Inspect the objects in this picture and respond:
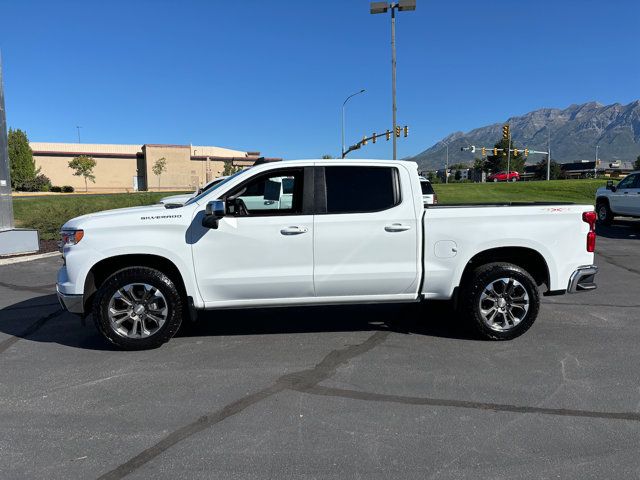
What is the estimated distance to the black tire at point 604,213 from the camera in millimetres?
16469

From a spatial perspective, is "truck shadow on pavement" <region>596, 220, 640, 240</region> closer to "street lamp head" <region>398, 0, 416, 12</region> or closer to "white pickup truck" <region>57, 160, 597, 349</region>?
"white pickup truck" <region>57, 160, 597, 349</region>

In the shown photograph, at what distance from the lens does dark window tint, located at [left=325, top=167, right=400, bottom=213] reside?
5.04 m

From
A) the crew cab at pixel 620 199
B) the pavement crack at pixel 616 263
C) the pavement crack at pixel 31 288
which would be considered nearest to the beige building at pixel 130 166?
the crew cab at pixel 620 199

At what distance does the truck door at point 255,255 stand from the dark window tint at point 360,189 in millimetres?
295

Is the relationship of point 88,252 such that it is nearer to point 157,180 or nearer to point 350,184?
point 350,184

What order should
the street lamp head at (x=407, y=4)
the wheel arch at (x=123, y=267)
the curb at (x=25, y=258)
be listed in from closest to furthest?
the wheel arch at (x=123, y=267) < the curb at (x=25, y=258) < the street lamp head at (x=407, y=4)

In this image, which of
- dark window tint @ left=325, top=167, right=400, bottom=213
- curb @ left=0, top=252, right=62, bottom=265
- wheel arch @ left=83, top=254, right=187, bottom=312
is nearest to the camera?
wheel arch @ left=83, top=254, right=187, bottom=312

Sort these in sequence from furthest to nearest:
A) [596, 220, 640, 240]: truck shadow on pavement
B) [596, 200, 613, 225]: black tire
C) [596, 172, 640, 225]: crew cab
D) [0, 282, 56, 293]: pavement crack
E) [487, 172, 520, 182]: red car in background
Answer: [487, 172, 520, 182]: red car in background → [596, 200, 613, 225]: black tire → [596, 172, 640, 225]: crew cab → [596, 220, 640, 240]: truck shadow on pavement → [0, 282, 56, 293]: pavement crack

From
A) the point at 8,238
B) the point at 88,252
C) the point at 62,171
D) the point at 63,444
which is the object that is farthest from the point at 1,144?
the point at 62,171

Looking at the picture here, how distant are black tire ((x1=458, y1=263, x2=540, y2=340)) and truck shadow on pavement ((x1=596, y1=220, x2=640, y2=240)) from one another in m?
10.8

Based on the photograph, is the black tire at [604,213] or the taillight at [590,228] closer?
the taillight at [590,228]

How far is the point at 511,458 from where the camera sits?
3.01 metres

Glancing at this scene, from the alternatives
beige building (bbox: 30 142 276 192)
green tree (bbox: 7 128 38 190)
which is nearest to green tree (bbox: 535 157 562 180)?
beige building (bbox: 30 142 276 192)

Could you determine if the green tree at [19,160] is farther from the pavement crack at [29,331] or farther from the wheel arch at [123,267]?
the wheel arch at [123,267]
